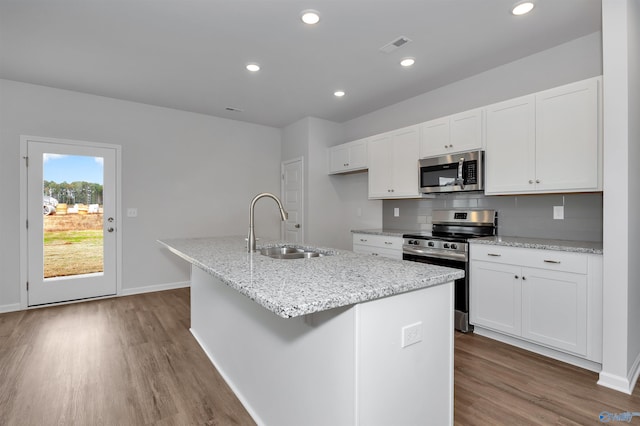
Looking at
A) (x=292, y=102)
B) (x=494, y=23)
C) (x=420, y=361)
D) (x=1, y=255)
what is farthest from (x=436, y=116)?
(x=1, y=255)

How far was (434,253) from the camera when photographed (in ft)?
10.5

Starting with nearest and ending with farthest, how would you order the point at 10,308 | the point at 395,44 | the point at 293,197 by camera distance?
the point at 395,44
the point at 10,308
the point at 293,197

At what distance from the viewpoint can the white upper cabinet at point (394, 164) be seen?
374cm

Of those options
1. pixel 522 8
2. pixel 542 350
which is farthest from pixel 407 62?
pixel 542 350

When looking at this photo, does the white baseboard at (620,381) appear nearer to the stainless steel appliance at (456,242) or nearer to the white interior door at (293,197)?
the stainless steel appliance at (456,242)

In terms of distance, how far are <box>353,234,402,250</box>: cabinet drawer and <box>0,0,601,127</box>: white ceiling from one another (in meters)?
1.78

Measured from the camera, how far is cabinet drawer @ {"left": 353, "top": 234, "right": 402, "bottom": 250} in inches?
144

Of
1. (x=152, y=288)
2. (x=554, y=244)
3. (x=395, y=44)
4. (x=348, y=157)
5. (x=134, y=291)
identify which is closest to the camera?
(x=554, y=244)

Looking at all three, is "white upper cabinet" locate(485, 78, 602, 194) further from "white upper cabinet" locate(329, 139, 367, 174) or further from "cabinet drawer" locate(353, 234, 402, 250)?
"white upper cabinet" locate(329, 139, 367, 174)

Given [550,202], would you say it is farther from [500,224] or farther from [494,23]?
[494,23]

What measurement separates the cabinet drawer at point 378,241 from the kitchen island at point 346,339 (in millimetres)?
1885

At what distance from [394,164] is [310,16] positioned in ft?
6.78

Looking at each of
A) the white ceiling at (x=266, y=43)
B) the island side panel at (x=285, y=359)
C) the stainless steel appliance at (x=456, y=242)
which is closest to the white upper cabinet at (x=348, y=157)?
the white ceiling at (x=266, y=43)

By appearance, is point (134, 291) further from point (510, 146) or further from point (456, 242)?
point (510, 146)
